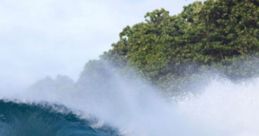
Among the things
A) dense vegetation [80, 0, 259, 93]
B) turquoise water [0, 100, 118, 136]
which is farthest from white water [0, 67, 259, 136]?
dense vegetation [80, 0, 259, 93]

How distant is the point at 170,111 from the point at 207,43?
21086 mm

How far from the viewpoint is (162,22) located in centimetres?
4428

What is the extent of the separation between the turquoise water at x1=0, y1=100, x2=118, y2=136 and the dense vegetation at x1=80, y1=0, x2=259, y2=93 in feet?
69.7

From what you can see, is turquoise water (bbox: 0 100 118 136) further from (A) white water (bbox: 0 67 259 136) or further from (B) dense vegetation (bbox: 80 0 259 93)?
(B) dense vegetation (bbox: 80 0 259 93)

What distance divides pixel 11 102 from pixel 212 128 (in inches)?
186

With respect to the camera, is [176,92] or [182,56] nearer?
[176,92]

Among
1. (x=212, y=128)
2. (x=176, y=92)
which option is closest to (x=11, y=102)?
(x=212, y=128)

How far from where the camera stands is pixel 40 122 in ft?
40.5

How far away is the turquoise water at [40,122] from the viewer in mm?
12148

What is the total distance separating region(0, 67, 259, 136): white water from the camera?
13.1 meters

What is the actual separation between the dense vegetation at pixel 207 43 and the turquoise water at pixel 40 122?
2123 cm

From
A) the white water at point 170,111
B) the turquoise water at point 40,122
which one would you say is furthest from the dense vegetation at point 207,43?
the turquoise water at point 40,122

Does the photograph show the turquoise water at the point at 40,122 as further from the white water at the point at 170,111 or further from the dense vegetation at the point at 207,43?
the dense vegetation at the point at 207,43

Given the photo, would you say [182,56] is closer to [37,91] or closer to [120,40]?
[120,40]
